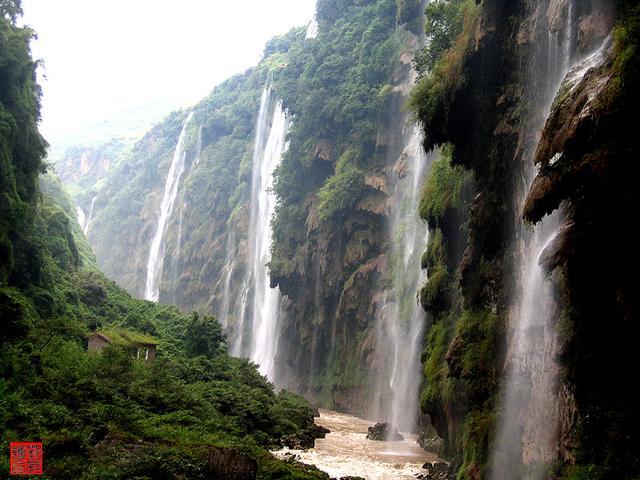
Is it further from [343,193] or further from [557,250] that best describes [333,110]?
[557,250]

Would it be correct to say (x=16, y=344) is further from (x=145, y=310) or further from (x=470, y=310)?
(x=145, y=310)

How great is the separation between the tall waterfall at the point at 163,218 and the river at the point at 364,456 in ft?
176

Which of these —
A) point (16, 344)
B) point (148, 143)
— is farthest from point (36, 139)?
point (148, 143)

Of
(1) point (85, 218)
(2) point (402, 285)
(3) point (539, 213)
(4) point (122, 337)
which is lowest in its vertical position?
(4) point (122, 337)

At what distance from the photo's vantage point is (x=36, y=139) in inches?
1086

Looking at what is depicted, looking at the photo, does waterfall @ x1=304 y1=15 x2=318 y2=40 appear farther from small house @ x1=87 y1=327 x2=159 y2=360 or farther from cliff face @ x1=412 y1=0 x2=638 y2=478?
cliff face @ x1=412 y1=0 x2=638 y2=478

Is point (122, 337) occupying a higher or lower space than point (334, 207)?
lower

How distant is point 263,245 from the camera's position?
5769 cm

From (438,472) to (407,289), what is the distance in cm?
1558

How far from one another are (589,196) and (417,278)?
21131 mm

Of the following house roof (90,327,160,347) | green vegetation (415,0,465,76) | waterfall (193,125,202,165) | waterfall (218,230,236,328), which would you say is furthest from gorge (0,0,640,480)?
waterfall (193,125,202,165)

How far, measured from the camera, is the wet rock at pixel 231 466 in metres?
12.6

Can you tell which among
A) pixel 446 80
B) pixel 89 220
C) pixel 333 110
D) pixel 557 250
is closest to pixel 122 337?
pixel 446 80

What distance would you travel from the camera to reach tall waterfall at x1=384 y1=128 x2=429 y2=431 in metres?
28.7
